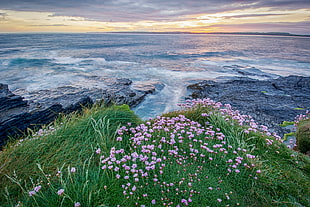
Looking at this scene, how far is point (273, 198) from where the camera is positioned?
11.0ft

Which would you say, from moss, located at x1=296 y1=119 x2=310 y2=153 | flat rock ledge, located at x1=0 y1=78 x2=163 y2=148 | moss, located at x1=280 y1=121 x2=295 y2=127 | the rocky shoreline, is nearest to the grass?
moss, located at x1=296 y1=119 x2=310 y2=153

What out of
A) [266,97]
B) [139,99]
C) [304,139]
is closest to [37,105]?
[139,99]

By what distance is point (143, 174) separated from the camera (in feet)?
10.4

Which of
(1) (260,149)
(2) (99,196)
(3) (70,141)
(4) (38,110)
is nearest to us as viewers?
(2) (99,196)

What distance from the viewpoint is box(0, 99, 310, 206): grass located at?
3.01 m

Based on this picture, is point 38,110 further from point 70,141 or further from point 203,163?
point 203,163

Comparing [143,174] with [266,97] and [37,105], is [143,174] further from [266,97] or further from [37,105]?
[266,97]

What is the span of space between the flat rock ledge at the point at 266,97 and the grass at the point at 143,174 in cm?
543

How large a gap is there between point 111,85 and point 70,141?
12.7m

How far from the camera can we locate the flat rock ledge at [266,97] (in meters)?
10.4

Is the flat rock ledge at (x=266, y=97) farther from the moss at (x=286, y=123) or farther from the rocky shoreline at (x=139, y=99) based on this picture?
the moss at (x=286, y=123)

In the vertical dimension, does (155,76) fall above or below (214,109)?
below

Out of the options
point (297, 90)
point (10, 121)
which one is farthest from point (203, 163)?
point (297, 90)

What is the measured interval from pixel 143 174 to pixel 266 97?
42.3 feet
